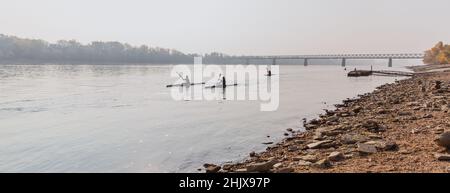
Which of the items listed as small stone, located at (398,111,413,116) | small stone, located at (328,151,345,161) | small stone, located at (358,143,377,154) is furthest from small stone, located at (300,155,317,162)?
small stone, located at (398,111,413,116)

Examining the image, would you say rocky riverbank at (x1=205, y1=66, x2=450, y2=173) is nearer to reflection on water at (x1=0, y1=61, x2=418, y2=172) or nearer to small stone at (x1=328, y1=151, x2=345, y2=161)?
small stone at (x1=328, y1=151, x2=345, y2=161)

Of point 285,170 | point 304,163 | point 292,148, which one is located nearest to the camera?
point 285,170

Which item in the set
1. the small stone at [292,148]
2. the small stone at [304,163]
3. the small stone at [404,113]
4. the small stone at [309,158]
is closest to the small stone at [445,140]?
the small stone at [309,158]

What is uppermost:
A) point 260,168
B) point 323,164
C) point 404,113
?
point 404,113

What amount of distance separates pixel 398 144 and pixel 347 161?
285cm

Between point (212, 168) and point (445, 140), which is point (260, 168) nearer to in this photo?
point (212, 168)

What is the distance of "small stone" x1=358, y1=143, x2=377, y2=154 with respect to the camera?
42.6 ft

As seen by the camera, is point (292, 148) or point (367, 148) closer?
point (367, 148)

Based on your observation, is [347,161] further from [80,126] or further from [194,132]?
[80,126]

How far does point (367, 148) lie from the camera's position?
1321cm

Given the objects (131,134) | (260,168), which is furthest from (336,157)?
(131,134)

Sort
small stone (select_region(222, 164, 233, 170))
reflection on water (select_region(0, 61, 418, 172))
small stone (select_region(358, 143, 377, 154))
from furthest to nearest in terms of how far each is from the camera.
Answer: reflection on water (select_region(0, 61, 418, 172))
small stone (select_region(222, 164, 233, 170))
small stone (select_region(358, 143, 377, 154))

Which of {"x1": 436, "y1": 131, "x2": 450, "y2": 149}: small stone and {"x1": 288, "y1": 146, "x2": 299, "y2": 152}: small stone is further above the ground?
{"x1": 436, "y1": 131, "x2": 450, "y2": 149}: small stone
